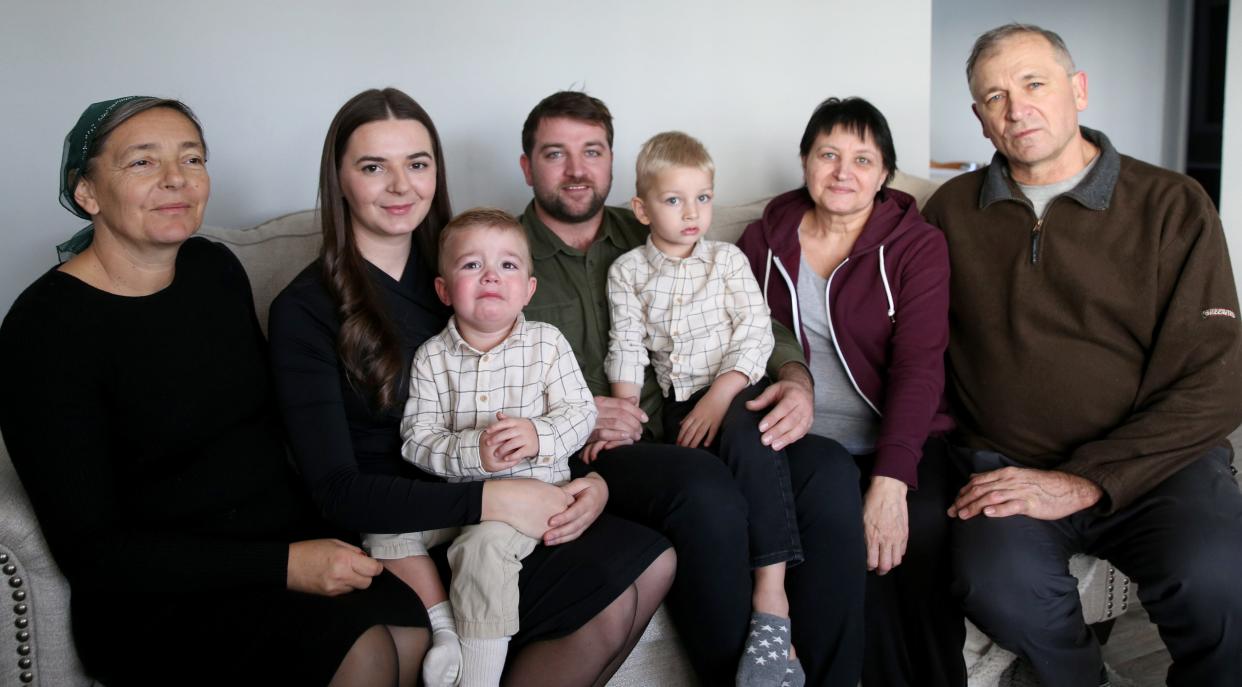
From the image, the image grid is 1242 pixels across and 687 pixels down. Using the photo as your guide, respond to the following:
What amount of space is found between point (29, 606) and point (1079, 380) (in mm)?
2001

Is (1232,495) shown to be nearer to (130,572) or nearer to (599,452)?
(599,452)

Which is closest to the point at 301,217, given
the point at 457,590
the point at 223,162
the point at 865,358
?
the point at 223,162

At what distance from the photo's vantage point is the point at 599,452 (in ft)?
6.42

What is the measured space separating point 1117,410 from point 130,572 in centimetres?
189

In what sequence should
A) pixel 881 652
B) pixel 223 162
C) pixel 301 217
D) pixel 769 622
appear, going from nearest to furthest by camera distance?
pixel 769 622, pixel 881 652, pixel 301 217, pixel 223 162

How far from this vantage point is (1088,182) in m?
2.04

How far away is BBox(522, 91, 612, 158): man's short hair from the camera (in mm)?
2254

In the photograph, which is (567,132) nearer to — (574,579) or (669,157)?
(669,157)

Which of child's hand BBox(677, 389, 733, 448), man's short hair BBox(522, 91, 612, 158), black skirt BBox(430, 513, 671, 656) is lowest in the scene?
black skirt BBox(430, 513, 671, 656)

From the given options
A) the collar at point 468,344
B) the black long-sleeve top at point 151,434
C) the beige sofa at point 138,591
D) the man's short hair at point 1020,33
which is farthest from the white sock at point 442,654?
the man's short hair at point 1020,33

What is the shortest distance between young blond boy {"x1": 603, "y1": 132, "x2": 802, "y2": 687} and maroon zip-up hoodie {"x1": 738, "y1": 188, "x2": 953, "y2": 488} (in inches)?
5.9

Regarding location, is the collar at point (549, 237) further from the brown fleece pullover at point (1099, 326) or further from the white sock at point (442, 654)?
the white sock at point (442, 654)

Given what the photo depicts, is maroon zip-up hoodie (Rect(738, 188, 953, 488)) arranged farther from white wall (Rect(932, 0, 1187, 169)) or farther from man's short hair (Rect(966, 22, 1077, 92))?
white wall (Rect(932, 0, 1187, 169))

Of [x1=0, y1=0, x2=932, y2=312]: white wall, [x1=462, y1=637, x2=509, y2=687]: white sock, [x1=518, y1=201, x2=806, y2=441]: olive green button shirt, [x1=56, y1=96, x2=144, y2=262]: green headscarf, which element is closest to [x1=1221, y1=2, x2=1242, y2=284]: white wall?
[x1=0, y1=0, x2=932, y2=312]: white wall
